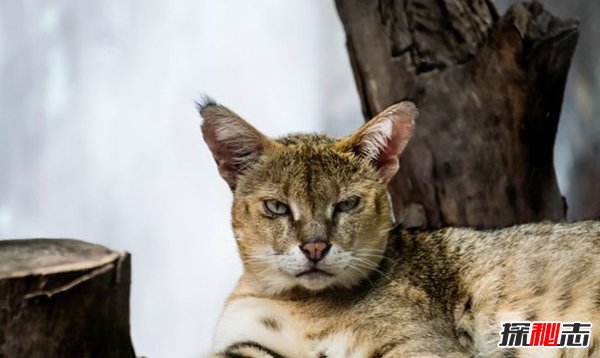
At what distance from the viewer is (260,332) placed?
2555mm

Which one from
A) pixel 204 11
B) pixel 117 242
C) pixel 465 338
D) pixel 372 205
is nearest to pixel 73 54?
pixel 204 11

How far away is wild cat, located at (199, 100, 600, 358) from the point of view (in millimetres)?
2465

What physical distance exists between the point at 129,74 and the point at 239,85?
0.46 meters

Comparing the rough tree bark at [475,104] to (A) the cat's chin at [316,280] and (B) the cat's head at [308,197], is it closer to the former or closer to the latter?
(B) the cat's head at [308,197]

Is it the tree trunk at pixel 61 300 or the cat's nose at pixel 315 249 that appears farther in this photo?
the cat's nose at pixel 315 249

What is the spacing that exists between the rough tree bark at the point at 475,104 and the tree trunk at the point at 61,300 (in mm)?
1692

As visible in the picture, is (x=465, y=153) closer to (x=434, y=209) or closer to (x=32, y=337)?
(x=434, y=209)

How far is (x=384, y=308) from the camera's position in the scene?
2527mm

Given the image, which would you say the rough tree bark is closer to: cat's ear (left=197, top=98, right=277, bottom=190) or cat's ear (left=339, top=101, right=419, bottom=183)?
cat's ear (left=339, top=101, right=419, bottom=183)

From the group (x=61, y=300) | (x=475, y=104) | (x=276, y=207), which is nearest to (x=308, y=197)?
(x=276, y=207)

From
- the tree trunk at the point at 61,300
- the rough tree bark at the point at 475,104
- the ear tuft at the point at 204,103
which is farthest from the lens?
the rough tree bark at the point at 475,104

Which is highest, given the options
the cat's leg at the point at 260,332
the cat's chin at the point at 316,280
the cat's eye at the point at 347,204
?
the cat's eye at the point at 347,204

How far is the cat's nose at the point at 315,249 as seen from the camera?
241 cm

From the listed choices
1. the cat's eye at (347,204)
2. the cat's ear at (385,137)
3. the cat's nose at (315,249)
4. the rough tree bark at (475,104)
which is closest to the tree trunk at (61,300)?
the cat's nose at (315,249)
